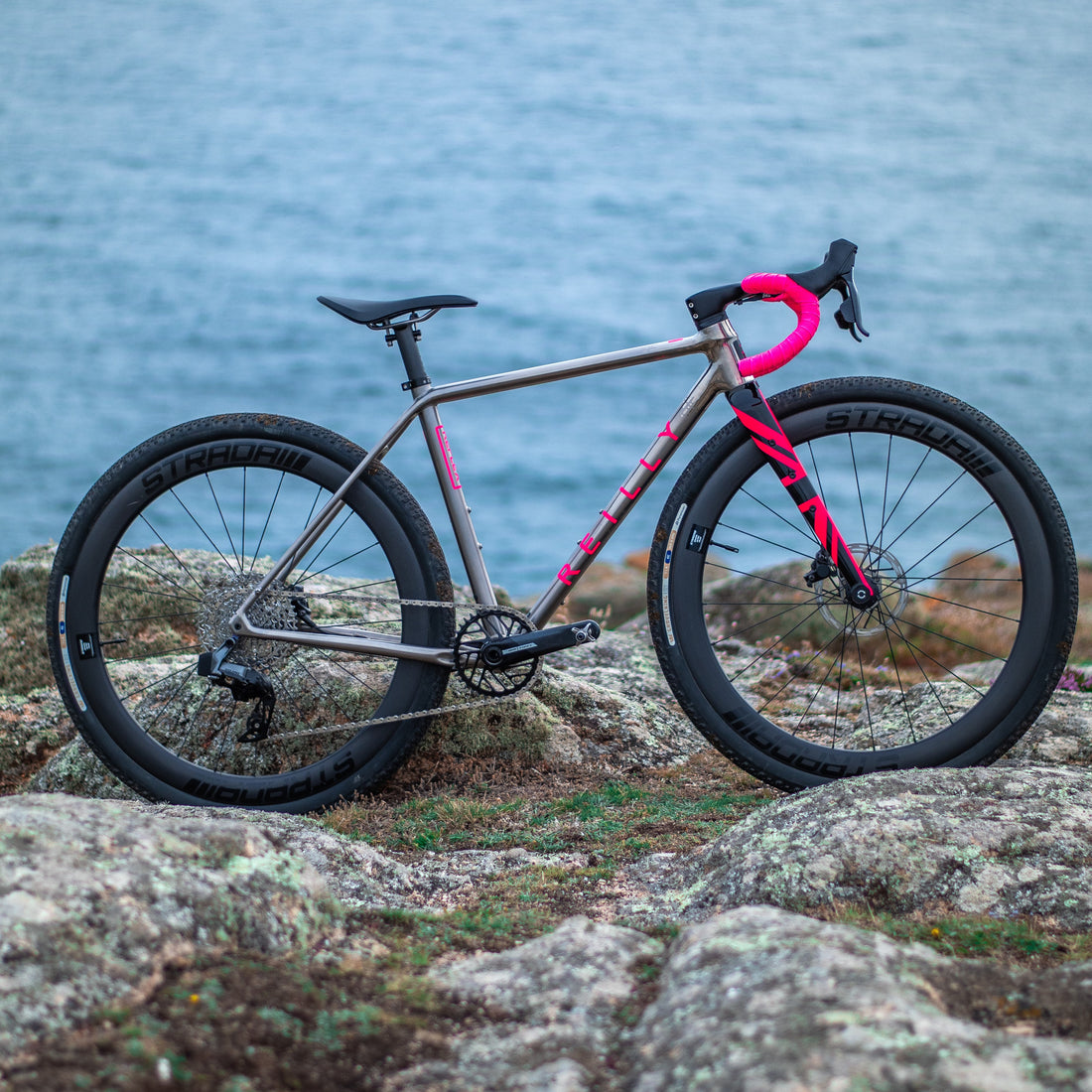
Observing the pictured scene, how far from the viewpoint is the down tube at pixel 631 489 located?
393 cm

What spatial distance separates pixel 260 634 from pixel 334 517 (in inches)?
20.0

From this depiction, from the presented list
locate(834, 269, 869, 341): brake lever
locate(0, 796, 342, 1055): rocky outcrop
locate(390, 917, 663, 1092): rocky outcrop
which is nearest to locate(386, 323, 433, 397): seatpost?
locate(834, 269, 869, 341): brake lever

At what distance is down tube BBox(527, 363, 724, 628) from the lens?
3.93 meters

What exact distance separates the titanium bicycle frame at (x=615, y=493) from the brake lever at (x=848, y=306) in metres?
0.38

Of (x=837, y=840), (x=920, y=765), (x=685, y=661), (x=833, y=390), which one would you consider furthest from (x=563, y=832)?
(x=833, y=390)

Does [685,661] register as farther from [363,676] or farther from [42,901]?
[42,901]

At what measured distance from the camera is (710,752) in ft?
15.3

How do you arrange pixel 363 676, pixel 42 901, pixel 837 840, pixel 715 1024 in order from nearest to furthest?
pixel 715 1024 → pixel 42 901 → pixel 837 840 → pixel 363 676

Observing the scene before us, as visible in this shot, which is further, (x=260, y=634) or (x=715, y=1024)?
(x=260, y=634)

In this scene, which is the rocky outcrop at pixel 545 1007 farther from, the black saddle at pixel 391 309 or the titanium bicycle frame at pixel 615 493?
the black saddle at pixel 391 309

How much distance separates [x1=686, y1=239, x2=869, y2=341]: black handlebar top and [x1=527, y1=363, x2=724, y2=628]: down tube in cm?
20

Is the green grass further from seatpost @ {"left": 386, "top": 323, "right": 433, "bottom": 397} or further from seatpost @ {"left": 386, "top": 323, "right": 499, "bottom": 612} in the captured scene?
seatpost @ {"left": 386, "top": 323, "right": 433, "bottom": 397}

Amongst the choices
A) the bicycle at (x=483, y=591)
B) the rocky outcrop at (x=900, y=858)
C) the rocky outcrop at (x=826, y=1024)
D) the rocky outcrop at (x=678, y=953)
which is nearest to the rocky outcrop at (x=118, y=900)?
the rocky outcrop at (x=678, y=953)

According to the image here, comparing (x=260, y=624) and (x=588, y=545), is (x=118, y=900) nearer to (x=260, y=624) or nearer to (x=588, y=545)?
(x=260, y=624)
